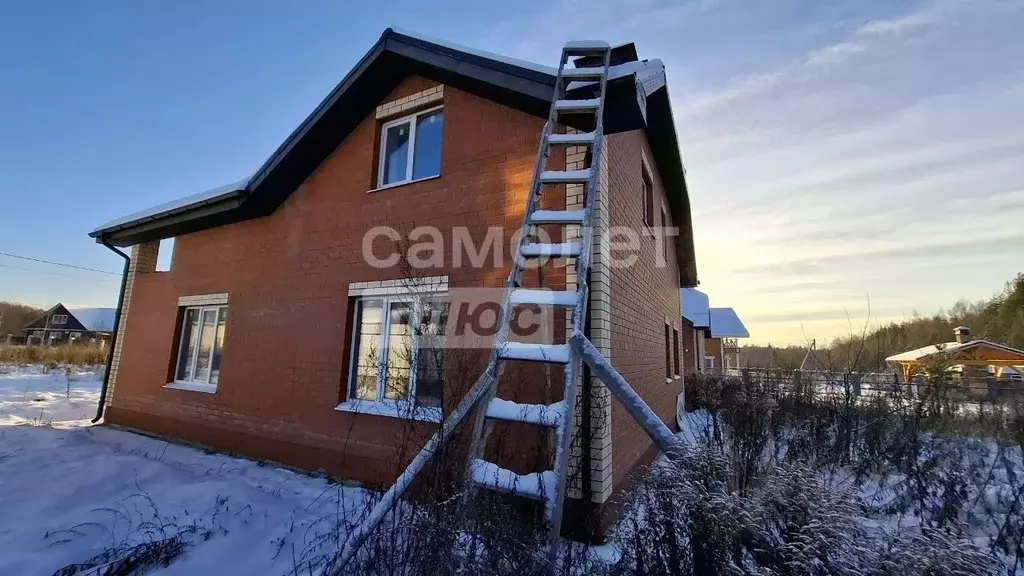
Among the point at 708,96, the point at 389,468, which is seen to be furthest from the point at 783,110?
the point at 389,468

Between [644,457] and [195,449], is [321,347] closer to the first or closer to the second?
[195,449]

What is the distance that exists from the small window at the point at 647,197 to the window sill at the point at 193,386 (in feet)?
23.7

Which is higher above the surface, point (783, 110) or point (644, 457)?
point (783, 110)

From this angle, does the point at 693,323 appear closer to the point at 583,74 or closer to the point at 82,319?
the point at 583,74

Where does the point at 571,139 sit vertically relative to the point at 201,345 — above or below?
above

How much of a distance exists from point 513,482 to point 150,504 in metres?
3.95

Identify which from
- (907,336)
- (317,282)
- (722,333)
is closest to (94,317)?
(317,282)

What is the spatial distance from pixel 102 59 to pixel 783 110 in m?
12.4

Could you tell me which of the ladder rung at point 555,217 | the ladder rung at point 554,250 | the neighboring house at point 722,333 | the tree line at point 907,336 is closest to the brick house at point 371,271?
the ladder rung at point 555,217

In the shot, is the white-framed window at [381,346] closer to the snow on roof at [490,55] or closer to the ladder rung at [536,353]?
A: the ladder rung at [536,353]

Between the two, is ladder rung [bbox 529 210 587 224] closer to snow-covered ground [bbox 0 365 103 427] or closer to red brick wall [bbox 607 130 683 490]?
red brick wall [bbox 607 130 683 490]

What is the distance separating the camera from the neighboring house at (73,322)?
43281 millimetres

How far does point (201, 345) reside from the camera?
703 cm

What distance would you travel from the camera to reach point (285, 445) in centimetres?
544
